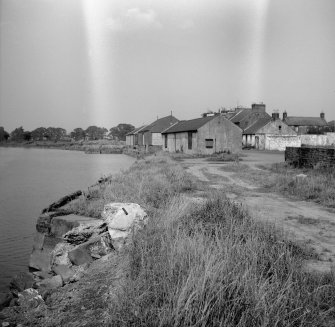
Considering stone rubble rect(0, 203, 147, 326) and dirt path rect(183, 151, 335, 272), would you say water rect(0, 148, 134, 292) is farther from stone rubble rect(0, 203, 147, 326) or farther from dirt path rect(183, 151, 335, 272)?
dirt path rect(183, 151, 335, 272)

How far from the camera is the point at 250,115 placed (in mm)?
66438

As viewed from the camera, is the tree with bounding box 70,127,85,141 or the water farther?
the tree with bounding box 70,127,85,141

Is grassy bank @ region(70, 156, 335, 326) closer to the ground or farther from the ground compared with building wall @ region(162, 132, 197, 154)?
closer to the ground

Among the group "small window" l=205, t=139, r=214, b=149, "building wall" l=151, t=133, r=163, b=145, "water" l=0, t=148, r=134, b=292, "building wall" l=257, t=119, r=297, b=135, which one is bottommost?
"water" l=0, t=148, r=134, b=292

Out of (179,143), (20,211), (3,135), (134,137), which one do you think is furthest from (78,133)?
(20,211)

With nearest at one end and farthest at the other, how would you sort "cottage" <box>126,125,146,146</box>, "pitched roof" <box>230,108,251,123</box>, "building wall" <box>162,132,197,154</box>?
1. "building wall" <box>162,132,197,154</box>
2. "pitched roof" <box>230,108,251,123</box>
3. "cottage" <box>126,125,146,146</box>

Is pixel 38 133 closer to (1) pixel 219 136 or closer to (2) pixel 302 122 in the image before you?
(2) pixel 302 122

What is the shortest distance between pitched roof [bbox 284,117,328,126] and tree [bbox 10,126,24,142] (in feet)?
385

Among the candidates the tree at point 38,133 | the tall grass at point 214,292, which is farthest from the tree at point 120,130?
the tall grass at point 214,292

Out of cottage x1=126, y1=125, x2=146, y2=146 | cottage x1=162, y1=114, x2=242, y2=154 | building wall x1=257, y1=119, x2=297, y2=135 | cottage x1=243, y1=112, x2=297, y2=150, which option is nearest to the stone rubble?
cottage x1=162, y1=114, x2=242, y2=154

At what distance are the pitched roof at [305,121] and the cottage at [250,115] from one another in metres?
8.39

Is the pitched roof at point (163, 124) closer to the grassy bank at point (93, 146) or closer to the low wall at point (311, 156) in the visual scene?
the grassy bank at point (93, 146)

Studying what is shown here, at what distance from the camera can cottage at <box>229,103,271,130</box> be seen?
2584 inches

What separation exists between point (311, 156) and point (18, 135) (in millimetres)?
158907
